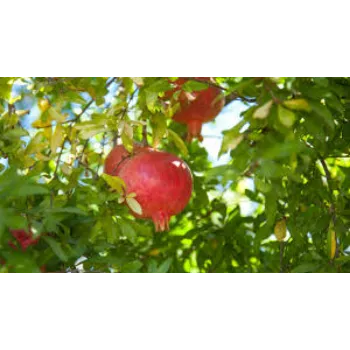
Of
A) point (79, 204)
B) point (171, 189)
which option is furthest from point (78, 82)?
point (171, 189)

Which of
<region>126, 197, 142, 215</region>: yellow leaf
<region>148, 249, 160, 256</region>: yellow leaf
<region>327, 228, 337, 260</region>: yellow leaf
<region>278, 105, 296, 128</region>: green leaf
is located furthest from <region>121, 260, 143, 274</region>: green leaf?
<region>148, 249, 160, 256</region>: yellow leaf

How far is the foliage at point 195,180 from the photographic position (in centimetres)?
98

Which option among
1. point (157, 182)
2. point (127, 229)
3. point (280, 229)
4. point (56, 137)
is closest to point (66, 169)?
point (56, 137)

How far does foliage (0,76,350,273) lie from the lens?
3.21 ft

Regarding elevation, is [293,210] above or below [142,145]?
below

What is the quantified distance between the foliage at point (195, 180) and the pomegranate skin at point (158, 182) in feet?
0.11

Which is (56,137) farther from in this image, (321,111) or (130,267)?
(321,111)

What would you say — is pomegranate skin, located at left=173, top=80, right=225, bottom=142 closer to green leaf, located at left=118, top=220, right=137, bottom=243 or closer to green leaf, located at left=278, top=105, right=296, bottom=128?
green leaf, located at left=118, top=220, right=137, bottom=243

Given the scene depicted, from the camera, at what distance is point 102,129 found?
1284 millimetres

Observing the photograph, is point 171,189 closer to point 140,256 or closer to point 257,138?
point 257,138

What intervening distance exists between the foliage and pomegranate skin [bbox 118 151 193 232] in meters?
0.03

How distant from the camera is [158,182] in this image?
118 centimetres

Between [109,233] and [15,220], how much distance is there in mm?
A: 328

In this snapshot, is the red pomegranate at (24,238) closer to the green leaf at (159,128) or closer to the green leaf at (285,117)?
the green leaf at (159,128)
